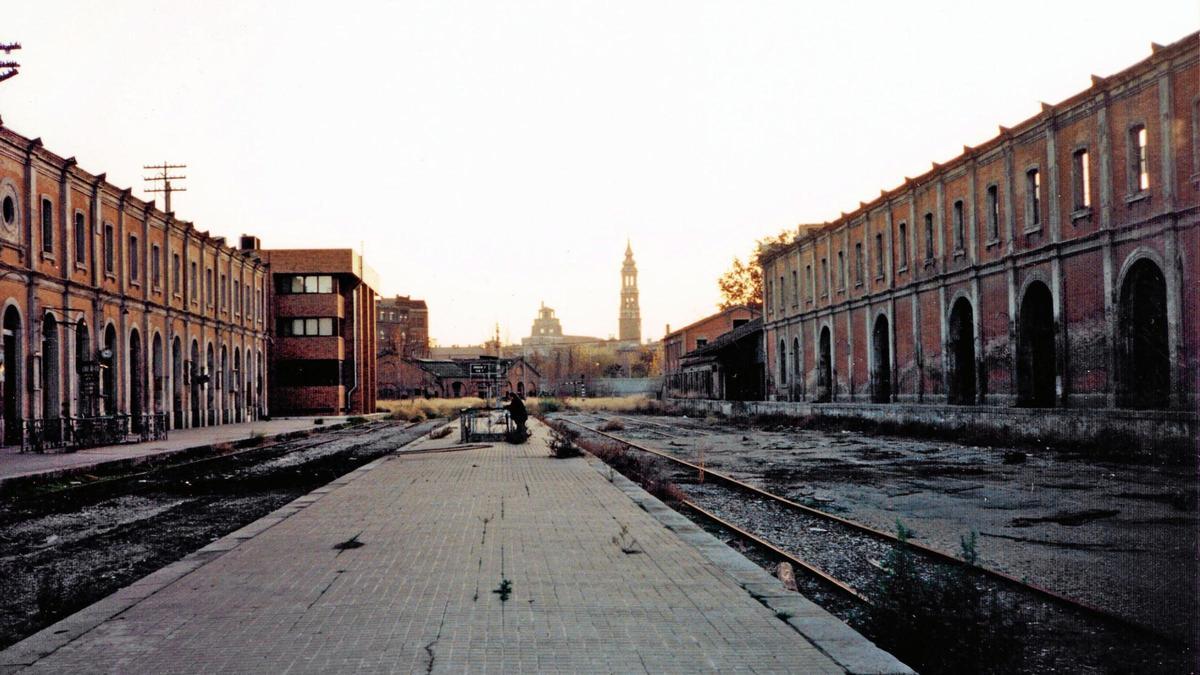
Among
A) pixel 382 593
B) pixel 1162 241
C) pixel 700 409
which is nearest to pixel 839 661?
pixel 382 593

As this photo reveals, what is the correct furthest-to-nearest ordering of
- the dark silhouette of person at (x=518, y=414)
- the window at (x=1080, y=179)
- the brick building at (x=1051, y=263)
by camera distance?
the dark silhouette of person at (x=518, y=414) → the window at (x=1080, y=179) → the brick building at (x=1051, y=263)

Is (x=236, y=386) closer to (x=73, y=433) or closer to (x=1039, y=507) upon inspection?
(x=73, y=433)

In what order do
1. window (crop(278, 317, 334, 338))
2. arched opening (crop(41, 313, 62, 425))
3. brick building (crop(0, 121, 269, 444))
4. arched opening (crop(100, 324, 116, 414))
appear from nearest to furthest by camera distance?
brick building (crop(0, 121, 269, 444))
arched opening (crop(41, 313, 62, 425))
arched opening (crop(100, 324, 116, 414))
window (crop(278, 317, 334, 338))

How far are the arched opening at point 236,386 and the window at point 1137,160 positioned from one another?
41369 millimetres

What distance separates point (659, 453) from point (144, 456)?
1217 centimetres

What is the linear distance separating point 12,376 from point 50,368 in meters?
2.01

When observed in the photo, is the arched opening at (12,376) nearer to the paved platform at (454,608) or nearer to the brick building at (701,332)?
the paved platform at (454,608)

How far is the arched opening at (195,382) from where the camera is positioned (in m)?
42.5

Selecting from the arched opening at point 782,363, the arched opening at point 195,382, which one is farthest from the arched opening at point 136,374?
the arched opening at point 782,363

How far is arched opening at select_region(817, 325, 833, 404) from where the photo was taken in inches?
1856

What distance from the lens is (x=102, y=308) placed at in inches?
1281

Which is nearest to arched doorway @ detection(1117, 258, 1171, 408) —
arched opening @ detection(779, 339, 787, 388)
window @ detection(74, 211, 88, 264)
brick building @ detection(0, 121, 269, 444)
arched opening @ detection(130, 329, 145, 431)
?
brick building @ detection(0, 121, 269, 444)

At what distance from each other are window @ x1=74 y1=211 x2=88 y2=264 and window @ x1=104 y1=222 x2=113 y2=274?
5.52ft

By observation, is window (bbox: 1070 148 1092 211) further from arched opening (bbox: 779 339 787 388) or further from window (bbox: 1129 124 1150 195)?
arched opening (bbox: 779 339 787 388)
